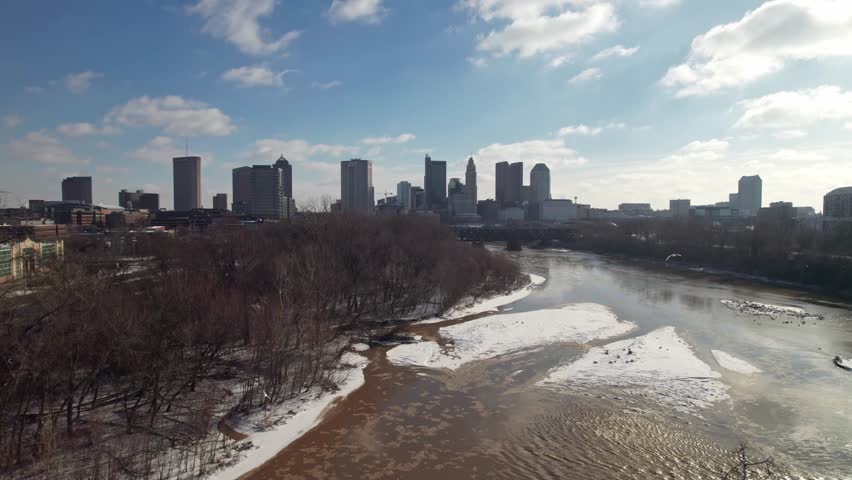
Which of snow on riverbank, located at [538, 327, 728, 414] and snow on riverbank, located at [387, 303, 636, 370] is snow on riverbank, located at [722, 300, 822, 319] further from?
snow on riverbank, located at [538, 327, 728, 414]

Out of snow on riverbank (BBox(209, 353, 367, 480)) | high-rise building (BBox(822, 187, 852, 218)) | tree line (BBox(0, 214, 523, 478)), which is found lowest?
snow on riverbank (BBox(209, 353, 367, 480))

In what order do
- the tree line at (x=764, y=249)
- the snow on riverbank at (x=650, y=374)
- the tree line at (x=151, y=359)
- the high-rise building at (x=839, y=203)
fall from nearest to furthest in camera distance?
the tree line at (x=151, y=359), the snow on riverbank at (x=650, y=374), the tree line at (x=764, y=249), the high-rise building at (x=839, y=203)

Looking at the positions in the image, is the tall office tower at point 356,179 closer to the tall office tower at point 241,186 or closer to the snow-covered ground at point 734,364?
the tall office tower at point 241,186

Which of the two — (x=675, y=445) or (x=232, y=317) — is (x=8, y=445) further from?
(x=675, y=445)

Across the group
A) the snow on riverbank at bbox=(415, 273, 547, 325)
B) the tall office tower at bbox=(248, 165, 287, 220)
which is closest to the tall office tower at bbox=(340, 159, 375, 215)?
the tall office tower at bbox=(248, 165, 287, 220)

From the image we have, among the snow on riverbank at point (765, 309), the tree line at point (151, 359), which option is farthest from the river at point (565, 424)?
the snow on riverbank at point (765, 309)

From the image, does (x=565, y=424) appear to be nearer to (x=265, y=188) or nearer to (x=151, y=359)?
(x=151, y=359)
